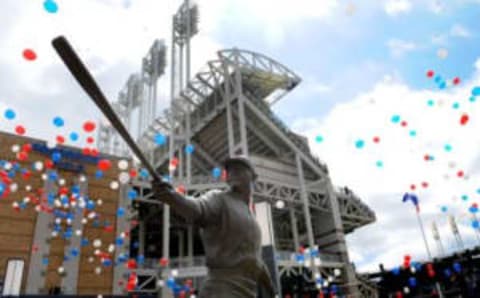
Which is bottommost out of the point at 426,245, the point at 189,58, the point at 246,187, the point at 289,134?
the point at 246,187

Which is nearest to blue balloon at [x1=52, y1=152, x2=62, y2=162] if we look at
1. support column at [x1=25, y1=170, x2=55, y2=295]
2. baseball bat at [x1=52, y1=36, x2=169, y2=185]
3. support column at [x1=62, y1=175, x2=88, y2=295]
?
support column at [x1=25, y1=170, x2=55, y2=295]

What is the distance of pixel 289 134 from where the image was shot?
2391 cm

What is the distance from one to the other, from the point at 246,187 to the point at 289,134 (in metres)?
21.7

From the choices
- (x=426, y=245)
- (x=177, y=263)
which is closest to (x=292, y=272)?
(x=177, y=263)

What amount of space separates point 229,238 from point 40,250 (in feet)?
51.6

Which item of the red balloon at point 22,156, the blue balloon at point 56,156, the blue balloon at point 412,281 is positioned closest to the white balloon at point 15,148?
the red balloon at point 22,156

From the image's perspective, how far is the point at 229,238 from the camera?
2189 millimetres

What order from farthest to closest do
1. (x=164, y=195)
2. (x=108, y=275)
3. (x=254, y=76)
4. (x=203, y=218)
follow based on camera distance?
(x=254, y=76)
(x=108, y=275)
(x=203, y=218)
(x=164, y=195)

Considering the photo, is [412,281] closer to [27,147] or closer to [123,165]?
[123,165]

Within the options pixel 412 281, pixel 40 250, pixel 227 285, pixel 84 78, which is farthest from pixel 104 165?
pixel 84 78

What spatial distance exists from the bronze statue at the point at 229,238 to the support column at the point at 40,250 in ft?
49.4

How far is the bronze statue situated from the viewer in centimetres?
204

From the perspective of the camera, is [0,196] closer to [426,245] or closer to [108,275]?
[108,275]

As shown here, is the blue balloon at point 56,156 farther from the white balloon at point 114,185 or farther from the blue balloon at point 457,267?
the blue balloon at point 457,267
